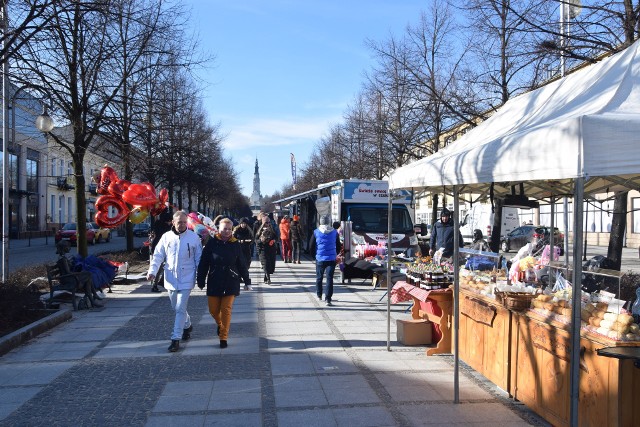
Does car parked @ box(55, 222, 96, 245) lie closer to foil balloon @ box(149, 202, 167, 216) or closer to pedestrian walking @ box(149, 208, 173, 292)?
foil balloon @ box(149, 202, 167, 216)

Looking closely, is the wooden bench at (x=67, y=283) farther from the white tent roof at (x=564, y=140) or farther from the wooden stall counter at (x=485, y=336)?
the wooden stall counter at (x=485, y=336)

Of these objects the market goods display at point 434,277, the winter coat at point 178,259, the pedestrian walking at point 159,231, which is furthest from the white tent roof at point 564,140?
Answer: the pedestrian walking at point 159,231

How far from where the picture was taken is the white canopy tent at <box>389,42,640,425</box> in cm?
337

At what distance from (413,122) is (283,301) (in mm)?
12848

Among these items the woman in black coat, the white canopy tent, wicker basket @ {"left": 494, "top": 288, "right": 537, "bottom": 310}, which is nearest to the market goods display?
the white canopy tent

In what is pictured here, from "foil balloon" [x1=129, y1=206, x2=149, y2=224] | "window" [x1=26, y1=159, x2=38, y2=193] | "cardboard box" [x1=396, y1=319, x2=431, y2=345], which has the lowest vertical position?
"cardboard box" [x1=396, y1=319, x2=431, y2=345]

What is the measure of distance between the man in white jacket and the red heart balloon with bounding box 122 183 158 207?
23.0 feet

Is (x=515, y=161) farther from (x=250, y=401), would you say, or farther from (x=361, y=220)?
(x=361, y=220)

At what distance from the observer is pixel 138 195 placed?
47.3 feet

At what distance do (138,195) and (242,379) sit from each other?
9.13 meters

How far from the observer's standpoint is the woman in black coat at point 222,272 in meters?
7.67

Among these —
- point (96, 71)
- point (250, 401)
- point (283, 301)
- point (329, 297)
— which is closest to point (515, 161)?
point (250, 401)

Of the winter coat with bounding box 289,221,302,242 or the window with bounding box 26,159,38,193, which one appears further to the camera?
the window with bounding box 26,159,38,193

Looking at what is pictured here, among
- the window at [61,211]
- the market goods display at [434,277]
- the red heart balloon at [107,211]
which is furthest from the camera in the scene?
the window at [61,211]
